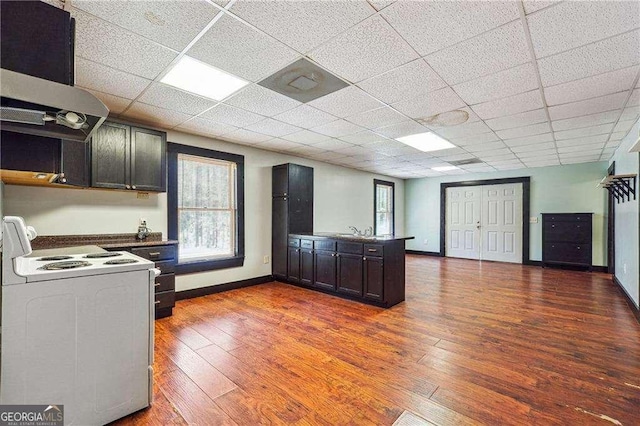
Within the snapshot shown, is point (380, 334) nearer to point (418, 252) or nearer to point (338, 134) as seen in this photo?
point (338, 134)

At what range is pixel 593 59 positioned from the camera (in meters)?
2.18

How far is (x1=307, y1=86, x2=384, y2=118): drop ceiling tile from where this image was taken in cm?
286

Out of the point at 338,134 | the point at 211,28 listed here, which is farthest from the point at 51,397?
the point at 338,134

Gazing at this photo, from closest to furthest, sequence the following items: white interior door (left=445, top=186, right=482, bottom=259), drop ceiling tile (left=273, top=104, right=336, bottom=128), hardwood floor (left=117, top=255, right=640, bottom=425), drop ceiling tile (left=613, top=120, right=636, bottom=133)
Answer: hardwood floor (left=117, top=255, right=640, bottom=425), drop ceiling tile (left=273, top=104, right=336, bottom=128), drop ceiling tile (left=613, top=120, right=636, bottom=133), white interior door (left=445, top=186, right=482, bottom=259)

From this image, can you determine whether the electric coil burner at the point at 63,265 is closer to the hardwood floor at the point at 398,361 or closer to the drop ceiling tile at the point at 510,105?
the hardwood floor at the point at 398,361

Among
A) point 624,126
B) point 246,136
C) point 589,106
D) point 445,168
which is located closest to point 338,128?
point 246,136

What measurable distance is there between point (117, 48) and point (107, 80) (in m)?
0.64

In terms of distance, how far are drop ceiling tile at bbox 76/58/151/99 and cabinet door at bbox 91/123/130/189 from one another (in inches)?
22.8

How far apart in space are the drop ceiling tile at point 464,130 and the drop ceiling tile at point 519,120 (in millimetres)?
102

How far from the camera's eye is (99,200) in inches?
136

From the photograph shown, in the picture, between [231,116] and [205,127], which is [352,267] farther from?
[205,127]

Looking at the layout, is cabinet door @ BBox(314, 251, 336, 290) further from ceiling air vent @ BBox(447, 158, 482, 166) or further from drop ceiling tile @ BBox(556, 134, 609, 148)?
drop ceiling tile @ BBox(556, 134, 609, 148)

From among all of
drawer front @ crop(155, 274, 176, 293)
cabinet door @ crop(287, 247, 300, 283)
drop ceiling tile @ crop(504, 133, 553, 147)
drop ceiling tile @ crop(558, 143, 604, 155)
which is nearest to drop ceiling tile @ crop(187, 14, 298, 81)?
drawer front @ crop(155, 274, 176, 293)

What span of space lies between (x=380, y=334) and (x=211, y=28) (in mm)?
2980
